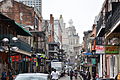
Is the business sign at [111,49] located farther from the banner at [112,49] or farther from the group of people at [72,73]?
the group of people at [72,73]

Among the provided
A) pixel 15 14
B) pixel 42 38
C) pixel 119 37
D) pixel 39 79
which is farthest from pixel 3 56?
pixel 42 38

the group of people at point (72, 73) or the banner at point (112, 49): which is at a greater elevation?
the banner at point (112, 49)

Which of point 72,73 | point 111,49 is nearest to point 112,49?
point 111,49

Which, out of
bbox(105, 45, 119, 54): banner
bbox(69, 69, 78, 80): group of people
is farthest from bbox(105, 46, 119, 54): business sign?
bbox(69, 69, 78, 80): group of people

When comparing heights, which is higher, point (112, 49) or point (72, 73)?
point (112, 49)

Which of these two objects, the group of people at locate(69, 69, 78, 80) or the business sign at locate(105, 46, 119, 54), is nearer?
the business sign at locate(105, 46, 119, 54)

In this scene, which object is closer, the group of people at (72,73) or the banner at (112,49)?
the banner at (112,49)

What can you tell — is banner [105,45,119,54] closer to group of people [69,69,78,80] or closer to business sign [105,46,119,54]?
business sign [105,46,119,54]

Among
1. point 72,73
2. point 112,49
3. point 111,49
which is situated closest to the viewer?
point 111,49

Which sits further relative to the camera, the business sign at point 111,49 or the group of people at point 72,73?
the group of people at point 72,73

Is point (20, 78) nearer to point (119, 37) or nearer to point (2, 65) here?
point (119, 37)

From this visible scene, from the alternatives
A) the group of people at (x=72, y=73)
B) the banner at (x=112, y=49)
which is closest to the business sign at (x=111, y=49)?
the banner at (x=112, y=49)

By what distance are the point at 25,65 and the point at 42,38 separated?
16182mm

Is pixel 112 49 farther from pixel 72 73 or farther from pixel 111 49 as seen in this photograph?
pixel 72 73
